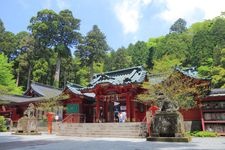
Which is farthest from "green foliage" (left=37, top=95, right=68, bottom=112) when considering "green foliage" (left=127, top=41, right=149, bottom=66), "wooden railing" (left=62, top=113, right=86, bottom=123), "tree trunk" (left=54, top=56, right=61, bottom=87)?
"green foliage" (left=127, top=41, right=149, bottom=66)

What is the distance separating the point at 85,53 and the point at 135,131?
39.0 metres

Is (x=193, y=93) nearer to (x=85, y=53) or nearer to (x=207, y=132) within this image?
(x=207, y=132)

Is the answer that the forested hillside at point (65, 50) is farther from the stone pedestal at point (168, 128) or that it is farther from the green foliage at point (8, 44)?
the stone pedestal at point (168, 128)

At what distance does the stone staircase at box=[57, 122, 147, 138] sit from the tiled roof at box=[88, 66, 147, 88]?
5.63m

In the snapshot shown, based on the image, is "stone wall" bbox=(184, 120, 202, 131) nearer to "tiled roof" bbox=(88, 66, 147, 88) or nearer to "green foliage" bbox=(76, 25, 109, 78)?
"tiled roof" bbox=(88, 66, 147, 88)

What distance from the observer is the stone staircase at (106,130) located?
786 inches

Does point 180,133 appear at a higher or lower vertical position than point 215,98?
lower

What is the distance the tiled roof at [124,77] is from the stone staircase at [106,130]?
222 inches

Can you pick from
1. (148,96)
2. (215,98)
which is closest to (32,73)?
(148,96)

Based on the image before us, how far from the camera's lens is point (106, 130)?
2202 cm

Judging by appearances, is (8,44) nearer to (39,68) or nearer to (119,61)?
(39,68)

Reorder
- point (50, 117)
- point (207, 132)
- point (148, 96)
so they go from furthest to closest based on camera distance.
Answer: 1. point (50, 117)
2. point (148, 96)
3. point (207, 132)

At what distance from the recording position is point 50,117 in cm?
2575

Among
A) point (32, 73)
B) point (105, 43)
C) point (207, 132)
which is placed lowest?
point (207, 132)
